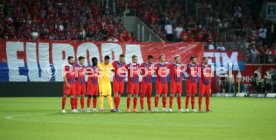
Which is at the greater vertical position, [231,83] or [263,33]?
[263,33]

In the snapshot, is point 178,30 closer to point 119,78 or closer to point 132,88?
point 132,88

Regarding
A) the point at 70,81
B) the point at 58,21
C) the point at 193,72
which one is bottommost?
the point at 70,81

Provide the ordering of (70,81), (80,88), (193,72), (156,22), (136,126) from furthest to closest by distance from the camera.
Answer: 1. (156,22)
2. (193,72)
3. (80,88)
4. (70,81)
5. (136,126)

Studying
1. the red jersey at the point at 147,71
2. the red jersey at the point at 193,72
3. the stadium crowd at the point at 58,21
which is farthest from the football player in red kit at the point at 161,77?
the stadium crowd at the point at 58,21

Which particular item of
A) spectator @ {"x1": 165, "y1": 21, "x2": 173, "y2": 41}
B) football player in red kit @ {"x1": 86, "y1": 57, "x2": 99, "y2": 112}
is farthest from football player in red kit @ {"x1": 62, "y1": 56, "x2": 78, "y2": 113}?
spectator @ {"x1": 165, "y1": 21, "x2": 173, "y2": 41}

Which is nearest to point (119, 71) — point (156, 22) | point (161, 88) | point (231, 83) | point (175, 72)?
point (161, 88)

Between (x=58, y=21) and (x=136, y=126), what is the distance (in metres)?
25.8

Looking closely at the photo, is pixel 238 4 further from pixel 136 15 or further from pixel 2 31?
pixel 2 31

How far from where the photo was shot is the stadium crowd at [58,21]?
44469mm

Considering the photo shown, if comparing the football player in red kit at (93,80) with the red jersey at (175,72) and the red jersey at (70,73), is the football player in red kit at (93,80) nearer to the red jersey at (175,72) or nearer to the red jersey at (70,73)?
the red jersey at (70,73)

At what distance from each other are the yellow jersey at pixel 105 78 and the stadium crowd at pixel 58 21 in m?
16.4

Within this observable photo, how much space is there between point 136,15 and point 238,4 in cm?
1114

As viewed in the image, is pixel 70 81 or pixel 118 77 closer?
pixel 70 81

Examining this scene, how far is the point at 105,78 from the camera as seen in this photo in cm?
2878
